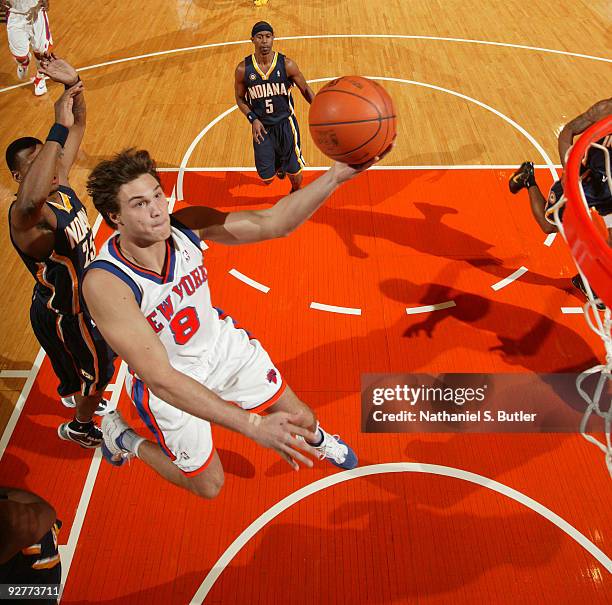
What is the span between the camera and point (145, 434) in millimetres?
4426

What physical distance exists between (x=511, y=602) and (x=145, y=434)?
2.68 meters

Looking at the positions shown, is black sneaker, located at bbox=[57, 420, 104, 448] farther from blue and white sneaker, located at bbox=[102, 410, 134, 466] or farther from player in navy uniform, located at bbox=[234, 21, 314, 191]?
player in navy uniform, located at bbox=[234, 21, 314, 191]

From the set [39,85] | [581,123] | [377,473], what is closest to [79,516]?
[377,473]

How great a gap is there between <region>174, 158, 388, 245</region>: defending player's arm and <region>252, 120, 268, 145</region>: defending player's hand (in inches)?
110

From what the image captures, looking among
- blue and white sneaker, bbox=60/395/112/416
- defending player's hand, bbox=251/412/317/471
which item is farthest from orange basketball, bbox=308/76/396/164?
blue and white sneaker, bbox=60/395/112/416

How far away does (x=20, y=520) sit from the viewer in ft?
8.13

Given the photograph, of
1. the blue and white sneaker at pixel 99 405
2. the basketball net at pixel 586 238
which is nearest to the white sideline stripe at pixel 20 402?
the blue and white sneaker at pixel 99 405

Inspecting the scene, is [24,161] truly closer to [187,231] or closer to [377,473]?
[187,231]

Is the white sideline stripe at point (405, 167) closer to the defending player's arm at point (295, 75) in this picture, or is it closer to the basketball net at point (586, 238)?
the defending player's arm at point (295, 75)

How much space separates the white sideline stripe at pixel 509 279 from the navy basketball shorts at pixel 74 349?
10.9 feet

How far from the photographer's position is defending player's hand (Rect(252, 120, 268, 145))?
591cm

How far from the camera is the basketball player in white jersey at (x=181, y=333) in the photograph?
2672 millimetres

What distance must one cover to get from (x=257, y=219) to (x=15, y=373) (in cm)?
276

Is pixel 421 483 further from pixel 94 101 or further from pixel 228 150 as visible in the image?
A: pixel 94 101
